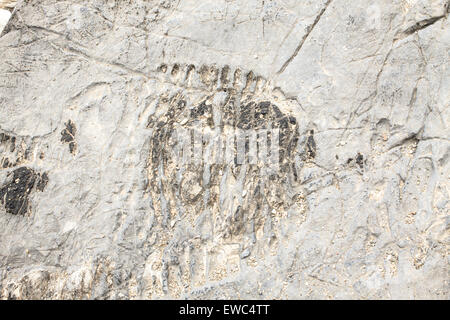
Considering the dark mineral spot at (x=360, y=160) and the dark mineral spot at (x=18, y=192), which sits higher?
the dark mineral spot at (x=360, y=160)

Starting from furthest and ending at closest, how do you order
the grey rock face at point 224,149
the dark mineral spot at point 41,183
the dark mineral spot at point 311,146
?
the dark mineral spot at point 41,183
the dark mineral spot at point 311,146
the grey rock face at point 224,149

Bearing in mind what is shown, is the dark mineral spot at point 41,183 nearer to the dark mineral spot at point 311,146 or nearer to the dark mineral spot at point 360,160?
the dark mineral spot at point 311,146

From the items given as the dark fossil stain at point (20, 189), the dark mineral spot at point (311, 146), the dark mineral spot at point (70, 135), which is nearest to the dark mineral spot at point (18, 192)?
the dark fossil stain at point (20, 189)

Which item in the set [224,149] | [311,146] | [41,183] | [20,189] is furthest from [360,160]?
[20,189]

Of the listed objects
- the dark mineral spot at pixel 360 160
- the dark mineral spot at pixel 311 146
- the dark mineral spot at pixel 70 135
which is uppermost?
the dark mineral spot at pixel 70 135

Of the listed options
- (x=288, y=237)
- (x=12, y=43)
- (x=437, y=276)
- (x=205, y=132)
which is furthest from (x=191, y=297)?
(x=12, y=43)

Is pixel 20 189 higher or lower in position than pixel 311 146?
lower

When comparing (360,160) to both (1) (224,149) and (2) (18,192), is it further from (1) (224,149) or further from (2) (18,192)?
(2) (18,192)

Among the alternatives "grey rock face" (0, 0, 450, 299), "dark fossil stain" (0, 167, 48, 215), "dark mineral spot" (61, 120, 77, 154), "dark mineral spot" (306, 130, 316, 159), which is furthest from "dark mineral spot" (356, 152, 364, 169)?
"dark fossil stain" (0, 167, 48, 215)
